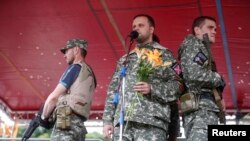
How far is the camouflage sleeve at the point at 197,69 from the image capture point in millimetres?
3102

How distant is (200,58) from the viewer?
3.21 metres

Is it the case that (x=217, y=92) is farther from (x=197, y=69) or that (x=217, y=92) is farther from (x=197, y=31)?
(x=197, y=31)

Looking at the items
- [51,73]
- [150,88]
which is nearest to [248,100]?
[51,73]

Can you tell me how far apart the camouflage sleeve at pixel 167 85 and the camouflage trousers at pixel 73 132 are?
2.91 feet

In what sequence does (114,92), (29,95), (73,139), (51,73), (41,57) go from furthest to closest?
(29,95)
(51,73)
(41,57)
(73,139)
(114,92)

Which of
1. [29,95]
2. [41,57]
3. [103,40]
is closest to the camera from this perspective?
[103,40]

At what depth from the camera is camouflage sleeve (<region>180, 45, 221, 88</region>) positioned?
10.2ft

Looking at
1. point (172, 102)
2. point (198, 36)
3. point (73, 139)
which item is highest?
point (198, 36)

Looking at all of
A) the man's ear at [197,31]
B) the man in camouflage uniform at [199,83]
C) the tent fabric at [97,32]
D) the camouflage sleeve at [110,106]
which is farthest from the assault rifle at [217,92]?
the tent fabric at [97,32]

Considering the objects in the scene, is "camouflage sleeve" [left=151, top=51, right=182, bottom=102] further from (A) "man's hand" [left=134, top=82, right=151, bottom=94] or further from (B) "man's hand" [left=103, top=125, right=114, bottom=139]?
(B) "man's hand" [left=103, top=125, right=114, bottom=139]

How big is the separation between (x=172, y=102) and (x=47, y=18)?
3.76 m

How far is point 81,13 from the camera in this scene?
623cm

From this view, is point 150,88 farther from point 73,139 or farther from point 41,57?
point 41,57

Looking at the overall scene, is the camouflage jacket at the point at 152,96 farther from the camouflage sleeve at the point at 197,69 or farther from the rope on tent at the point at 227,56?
the rope on tent at the point at 227,56
